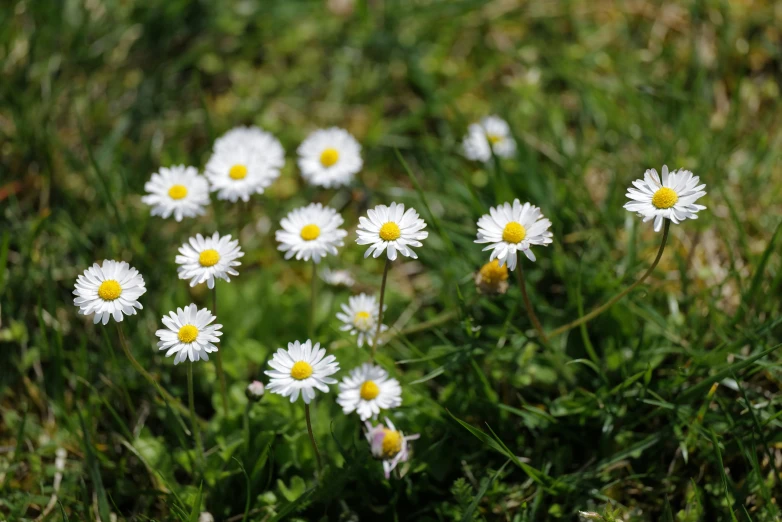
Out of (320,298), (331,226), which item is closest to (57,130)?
(320,298)

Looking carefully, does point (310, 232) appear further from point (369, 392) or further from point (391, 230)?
point (369, 392)

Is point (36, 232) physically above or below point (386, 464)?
above

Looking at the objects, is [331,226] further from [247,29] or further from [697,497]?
[247,29]

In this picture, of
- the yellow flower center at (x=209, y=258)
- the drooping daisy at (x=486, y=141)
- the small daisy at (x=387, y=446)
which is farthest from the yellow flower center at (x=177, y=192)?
the drooping daisy at (x=486, y=141)

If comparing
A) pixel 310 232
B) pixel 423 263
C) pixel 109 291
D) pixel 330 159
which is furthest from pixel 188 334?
pixel 423 263

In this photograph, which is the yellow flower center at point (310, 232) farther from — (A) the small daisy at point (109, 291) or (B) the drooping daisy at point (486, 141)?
(B) the drooping daisy at point (486, 141)
